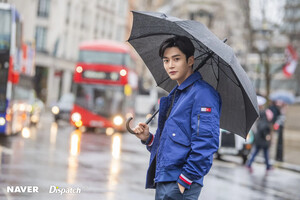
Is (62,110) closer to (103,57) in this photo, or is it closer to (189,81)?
(103,57)

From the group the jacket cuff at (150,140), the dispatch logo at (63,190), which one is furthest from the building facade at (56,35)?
the jacket cuff at (150,140)

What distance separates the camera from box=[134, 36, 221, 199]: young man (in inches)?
158

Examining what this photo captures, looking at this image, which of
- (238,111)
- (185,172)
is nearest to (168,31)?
(238,111)

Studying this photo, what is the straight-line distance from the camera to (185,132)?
13.5ft

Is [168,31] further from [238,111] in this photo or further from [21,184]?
[21,184]

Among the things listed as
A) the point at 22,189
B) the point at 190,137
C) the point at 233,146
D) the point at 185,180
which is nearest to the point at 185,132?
the point at 190,137

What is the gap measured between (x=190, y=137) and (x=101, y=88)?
78.6ft

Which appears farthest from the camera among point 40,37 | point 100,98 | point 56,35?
point 56,35

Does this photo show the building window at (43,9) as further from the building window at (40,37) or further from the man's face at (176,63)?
the man's face at (176,63)

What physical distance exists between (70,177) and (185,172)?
676 cm

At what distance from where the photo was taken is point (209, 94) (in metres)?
4.18

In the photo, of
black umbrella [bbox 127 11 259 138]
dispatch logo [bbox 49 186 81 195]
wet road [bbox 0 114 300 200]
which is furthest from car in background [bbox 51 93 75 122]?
black umbrella [bbox 127 11 259 138]

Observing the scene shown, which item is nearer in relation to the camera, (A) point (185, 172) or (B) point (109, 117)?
(A) point (185, 172)

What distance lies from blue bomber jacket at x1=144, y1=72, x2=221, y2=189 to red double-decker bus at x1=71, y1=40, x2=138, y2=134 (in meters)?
23.7
